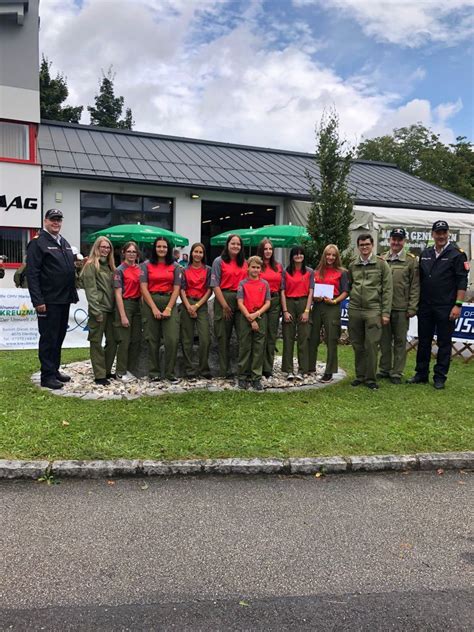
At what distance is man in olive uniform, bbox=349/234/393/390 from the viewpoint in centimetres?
706

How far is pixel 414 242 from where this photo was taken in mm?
16016

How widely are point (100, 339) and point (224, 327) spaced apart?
1.67 metres

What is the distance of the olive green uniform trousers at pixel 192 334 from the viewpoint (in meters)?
7.09

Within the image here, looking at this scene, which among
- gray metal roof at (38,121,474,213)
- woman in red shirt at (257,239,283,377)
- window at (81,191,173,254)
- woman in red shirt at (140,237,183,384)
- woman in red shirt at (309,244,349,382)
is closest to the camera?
woman in red shirt at (140,237,183,384)

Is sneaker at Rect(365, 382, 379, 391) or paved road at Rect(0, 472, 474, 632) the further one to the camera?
sneaker at Rect(365, 382, 379, 391)

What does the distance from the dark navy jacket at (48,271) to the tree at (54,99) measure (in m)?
32.8

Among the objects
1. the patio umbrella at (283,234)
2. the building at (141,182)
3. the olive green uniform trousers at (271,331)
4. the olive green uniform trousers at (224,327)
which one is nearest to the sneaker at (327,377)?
the olive green uniform trousers at (271,331)

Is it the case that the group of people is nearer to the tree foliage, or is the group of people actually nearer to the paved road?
the paved road

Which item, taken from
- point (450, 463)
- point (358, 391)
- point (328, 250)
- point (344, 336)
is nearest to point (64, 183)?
point (344, 336)

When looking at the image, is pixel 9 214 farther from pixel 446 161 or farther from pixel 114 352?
pixel 446 161

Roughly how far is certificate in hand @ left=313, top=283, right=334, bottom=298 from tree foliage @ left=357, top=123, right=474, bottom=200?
42095 millimetres

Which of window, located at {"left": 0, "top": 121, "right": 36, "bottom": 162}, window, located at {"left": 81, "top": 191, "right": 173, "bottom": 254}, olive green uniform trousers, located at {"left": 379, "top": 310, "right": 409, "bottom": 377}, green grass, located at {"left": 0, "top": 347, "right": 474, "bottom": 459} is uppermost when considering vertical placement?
window, located at {"left": 0, "top": 121, "right": 36, "bottom": 162}

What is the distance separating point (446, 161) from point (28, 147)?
4042cm

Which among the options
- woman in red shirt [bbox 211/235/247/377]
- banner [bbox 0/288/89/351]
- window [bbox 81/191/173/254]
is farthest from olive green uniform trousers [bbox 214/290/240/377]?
window [bbox 81/191/173/254]
